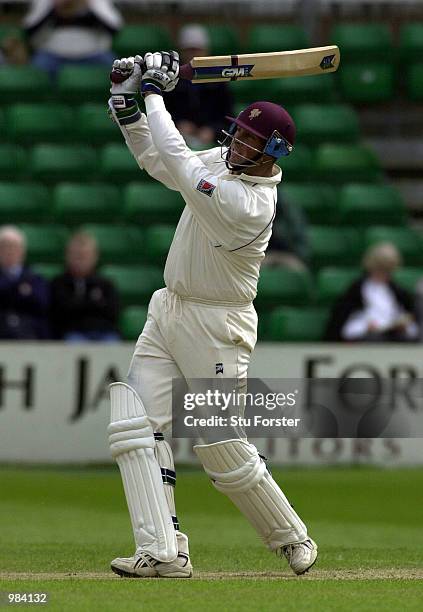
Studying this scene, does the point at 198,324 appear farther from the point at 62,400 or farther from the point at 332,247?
the point at 332,247

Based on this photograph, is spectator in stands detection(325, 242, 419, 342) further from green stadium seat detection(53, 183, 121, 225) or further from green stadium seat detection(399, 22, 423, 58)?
green stadium seat detection(399, 22, 423, 58)

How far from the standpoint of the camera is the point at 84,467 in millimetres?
12062

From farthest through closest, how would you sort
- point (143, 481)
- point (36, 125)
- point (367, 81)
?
1. point (367, 81)
2. point (36, 125)
3. point (143, 481)

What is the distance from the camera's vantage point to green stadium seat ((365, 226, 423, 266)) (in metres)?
14.2

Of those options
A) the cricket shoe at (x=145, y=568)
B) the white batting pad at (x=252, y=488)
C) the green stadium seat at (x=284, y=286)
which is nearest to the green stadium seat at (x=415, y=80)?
the green stadium seat at (x=284, y=286)

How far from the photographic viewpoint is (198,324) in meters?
6.55

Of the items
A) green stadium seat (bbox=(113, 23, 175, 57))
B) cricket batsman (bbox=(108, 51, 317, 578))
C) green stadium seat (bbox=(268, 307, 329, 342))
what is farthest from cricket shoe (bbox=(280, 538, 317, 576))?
green stadium seat (bbox=(113, 23, 175, 57))

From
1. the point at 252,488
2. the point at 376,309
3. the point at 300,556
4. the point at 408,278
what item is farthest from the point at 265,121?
the point at 408,278

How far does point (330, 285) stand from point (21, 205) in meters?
2.91

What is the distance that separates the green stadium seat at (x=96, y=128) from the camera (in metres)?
14.6

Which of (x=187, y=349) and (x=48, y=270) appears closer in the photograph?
(x=187, y=349)

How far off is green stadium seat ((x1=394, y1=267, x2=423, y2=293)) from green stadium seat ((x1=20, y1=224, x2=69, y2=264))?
3.08 metres

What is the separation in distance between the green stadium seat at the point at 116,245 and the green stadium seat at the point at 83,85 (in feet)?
5.83

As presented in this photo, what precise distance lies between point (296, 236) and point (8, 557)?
280 inches
